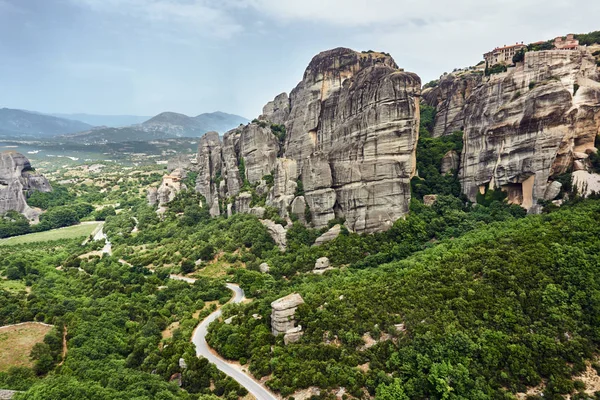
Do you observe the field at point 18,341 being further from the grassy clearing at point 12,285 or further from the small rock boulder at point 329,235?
the small rock boulder at point 329,235

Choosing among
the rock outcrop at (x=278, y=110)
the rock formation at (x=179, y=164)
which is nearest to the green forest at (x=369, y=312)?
the rock outcrop at (x=278, y=110)

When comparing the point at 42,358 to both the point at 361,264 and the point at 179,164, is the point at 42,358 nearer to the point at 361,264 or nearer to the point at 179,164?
the point at 361,264

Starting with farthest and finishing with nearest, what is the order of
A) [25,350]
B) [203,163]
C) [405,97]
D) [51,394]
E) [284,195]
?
[203,163] < [284,195] < [405,97] < [25,350] < [51,394]

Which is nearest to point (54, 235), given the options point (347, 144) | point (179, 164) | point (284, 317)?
point (179, 164)

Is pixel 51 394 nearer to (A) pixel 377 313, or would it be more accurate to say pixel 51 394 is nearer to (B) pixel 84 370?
(B) pixel 84 370

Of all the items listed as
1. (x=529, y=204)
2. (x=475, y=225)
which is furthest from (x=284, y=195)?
(x=529, y=204)
